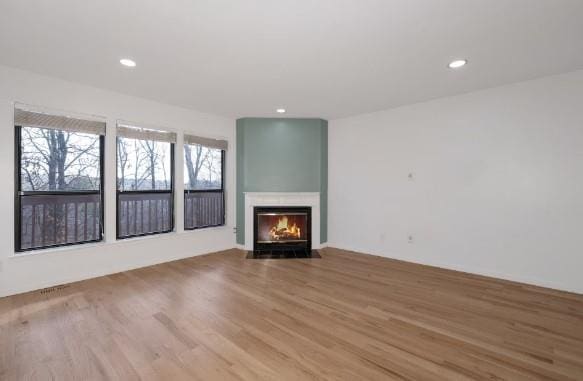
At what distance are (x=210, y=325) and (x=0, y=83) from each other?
3.37 m

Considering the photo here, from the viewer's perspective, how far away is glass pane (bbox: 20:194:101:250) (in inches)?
117

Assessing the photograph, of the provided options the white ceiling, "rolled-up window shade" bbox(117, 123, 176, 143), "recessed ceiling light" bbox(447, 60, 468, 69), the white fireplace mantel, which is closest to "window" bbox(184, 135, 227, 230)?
"rolled-up window shade" bbox(117, 123, 176, 143)

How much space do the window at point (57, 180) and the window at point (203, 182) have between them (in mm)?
1239

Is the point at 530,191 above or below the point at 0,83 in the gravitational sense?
below

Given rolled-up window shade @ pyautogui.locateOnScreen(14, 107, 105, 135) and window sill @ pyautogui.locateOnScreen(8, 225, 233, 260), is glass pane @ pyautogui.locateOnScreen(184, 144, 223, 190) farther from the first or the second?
rolled-up window shade @ pyautogui.locateOnScreen(14, 107, 105, 135)

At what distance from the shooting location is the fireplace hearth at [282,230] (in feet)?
15.4

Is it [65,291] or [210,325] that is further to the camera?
[65,291]

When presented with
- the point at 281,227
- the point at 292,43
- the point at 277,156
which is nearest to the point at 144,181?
the point at 277,156

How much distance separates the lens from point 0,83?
2.72 meters

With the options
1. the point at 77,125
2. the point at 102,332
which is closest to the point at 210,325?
the point at 102,332

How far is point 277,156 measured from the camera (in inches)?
190

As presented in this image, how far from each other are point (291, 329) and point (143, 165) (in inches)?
128

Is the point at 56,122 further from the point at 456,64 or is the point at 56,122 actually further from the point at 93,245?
the point at 456,64

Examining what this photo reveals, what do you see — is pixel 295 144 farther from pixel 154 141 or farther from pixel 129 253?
pixel 129 253
